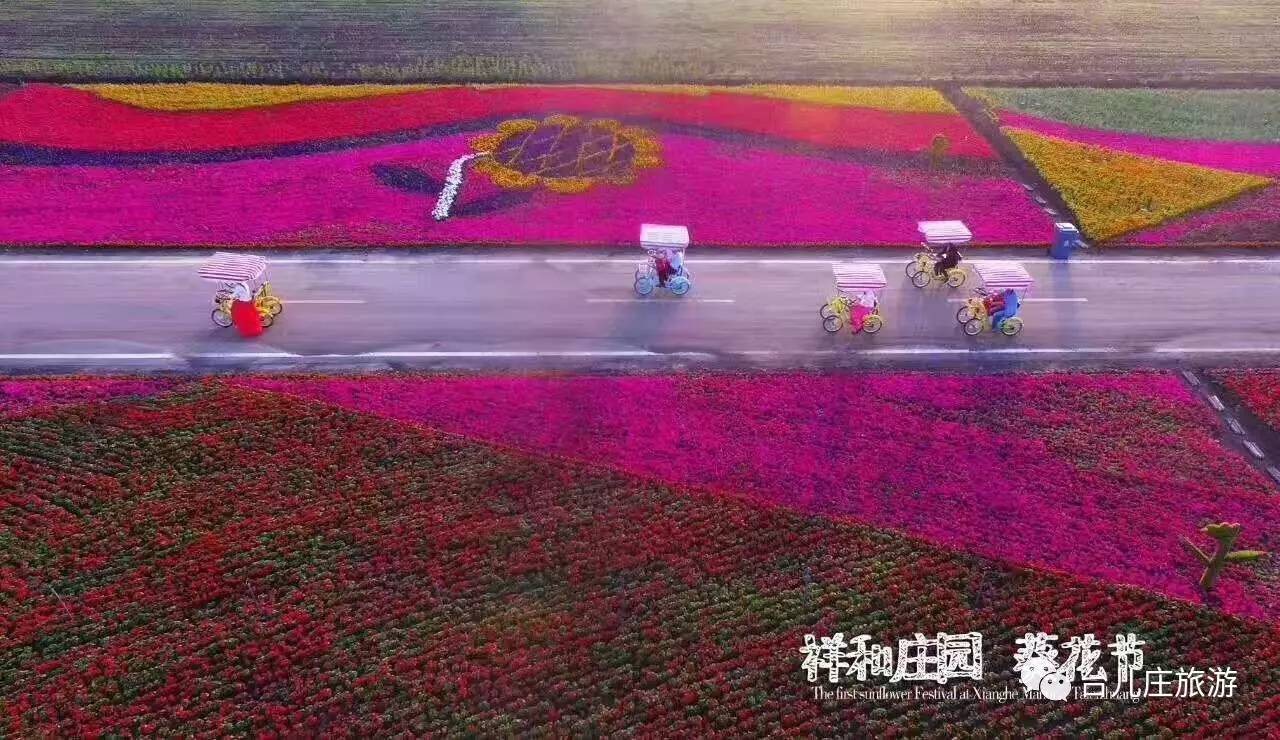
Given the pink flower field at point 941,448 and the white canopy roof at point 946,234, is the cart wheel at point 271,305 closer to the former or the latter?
the pink flower field at point 941,448

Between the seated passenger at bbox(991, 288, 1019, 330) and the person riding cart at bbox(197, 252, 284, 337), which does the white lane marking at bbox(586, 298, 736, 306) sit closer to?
the seated passenger at bbox(991, 288, 1019, 330)

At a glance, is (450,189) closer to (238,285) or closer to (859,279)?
(238,285)

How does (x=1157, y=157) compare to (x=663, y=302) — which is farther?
(x=1157, y=157)

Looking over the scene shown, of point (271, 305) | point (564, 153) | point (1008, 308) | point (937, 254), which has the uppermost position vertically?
Answer: point (564, 153)

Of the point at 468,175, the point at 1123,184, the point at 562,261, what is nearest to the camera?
the point at 562,261

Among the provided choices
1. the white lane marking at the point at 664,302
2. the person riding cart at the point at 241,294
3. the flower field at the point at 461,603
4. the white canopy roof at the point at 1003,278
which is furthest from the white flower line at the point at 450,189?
the white canopy roof at the point at 1003,278

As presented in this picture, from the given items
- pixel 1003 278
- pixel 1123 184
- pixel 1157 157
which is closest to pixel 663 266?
pixel 1003 278

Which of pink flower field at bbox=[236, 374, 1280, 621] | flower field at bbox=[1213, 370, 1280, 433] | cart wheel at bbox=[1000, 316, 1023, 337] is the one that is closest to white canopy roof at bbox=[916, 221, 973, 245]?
cart wheel at bbox=[1000, 316, 1023, 337]

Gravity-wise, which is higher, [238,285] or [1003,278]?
[1003,278]
